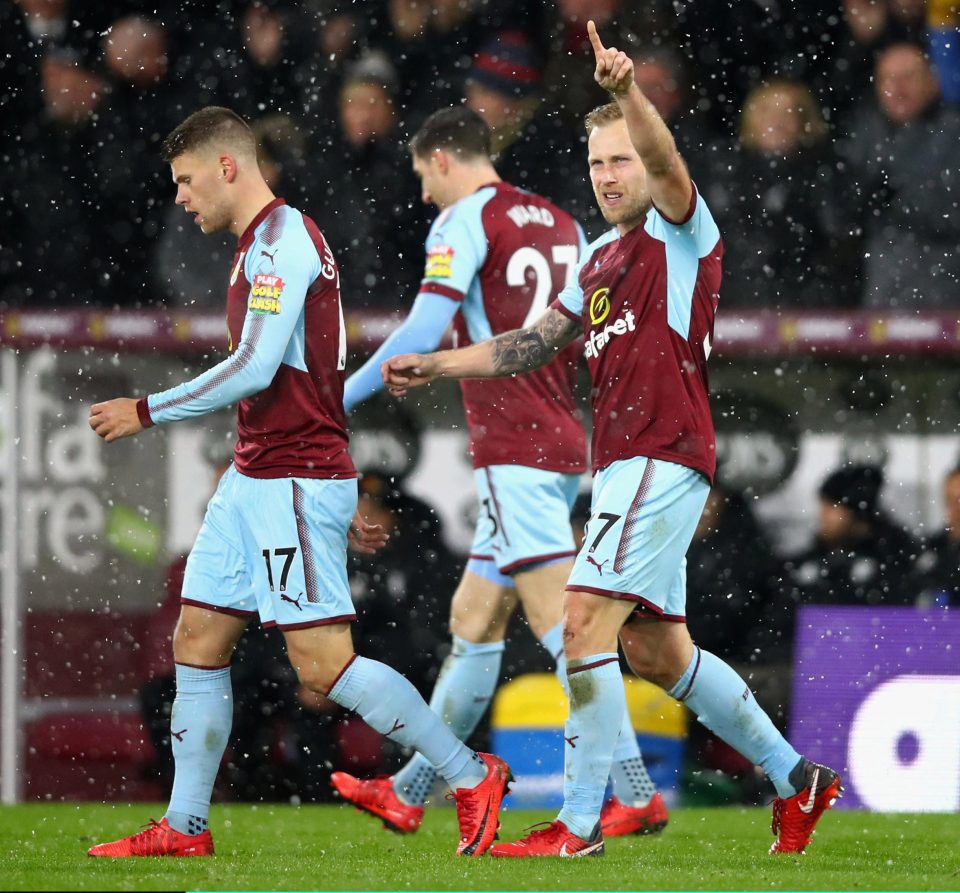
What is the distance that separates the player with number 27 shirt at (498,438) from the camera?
6.30 meters

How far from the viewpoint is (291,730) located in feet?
26.2

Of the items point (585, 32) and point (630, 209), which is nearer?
point (630, 209)

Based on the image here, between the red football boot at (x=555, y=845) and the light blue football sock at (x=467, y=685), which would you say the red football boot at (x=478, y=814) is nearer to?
the red football boot at (x=555, y=845)

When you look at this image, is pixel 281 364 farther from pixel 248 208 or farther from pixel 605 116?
pixel 605 116

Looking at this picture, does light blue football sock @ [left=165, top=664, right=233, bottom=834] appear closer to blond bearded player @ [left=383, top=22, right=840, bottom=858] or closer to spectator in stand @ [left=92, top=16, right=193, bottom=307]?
blond bearded player @ [left=383, top=22, right=840, bottom=858]

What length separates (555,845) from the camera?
5.13 meters

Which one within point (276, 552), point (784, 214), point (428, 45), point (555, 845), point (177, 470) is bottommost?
point (555, 845)

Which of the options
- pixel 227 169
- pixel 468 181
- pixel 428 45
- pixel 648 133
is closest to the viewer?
pixel 648 133

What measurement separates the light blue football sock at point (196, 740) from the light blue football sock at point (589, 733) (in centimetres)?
106

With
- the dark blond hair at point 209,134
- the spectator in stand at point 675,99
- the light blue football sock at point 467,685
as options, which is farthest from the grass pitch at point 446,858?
the spectator in stand at point 675,99

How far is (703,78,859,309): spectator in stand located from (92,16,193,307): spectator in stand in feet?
9.52

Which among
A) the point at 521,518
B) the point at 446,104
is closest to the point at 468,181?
the point at 521,518

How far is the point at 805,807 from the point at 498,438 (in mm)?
1781

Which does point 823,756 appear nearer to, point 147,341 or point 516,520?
point 516,520
